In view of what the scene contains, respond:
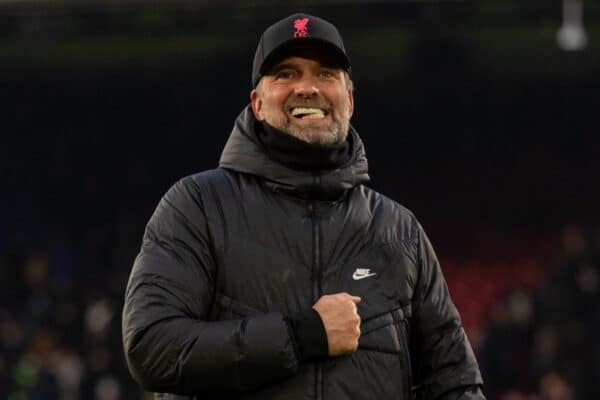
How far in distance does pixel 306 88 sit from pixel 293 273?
381mm

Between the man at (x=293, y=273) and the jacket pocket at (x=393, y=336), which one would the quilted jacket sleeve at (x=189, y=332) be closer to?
the man at (x=293, y=273)

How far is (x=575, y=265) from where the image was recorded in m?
9.76

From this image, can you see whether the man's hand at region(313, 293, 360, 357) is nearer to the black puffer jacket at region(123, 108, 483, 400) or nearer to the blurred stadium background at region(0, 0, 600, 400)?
the black puffer jacket at region(123, 108, 483, 400)

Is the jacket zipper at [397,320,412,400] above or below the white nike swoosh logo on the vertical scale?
below

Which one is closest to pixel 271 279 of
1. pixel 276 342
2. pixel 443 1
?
pixel 276 342

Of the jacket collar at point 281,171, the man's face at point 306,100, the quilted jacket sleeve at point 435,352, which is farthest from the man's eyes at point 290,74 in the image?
the quilted jacket sleeve at point 435,352

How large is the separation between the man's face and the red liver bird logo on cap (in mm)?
49

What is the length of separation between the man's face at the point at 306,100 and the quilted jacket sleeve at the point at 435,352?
0.32 metres

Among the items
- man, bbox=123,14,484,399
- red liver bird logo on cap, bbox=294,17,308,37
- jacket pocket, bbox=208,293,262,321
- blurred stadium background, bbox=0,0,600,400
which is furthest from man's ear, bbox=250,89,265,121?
blurred stadium background, bbox=0,0,600,400

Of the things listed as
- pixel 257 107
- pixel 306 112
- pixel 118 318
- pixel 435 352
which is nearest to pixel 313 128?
pixel 306 112

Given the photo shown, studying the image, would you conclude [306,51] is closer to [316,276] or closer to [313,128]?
[313,128]

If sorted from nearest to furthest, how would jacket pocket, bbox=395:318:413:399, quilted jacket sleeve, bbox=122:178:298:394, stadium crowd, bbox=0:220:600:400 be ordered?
quilted jacket sleeve, bbox=122:178:298:394, jacket pocket, bbox=395:318:413:399, stadium crowd, bbox=0:220:600:400

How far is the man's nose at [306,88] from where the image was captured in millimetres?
3484

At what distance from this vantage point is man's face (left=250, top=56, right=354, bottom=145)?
348 centimetres
